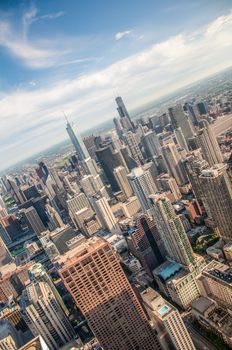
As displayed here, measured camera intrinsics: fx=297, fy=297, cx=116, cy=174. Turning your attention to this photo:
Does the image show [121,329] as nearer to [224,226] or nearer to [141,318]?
[141,318]

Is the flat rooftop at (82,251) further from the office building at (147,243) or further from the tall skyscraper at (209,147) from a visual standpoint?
the tall skyscraper at (209,147)

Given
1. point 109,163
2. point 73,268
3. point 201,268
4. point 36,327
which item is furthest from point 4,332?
point 109,163

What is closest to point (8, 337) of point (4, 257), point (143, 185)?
point (143, 185)

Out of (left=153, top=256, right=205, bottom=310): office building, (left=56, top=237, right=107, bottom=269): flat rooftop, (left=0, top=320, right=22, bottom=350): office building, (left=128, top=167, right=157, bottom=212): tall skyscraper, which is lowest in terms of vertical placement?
(left=153, top=256, right=205, bottom=310): office building

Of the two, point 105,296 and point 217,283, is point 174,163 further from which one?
point 105,296

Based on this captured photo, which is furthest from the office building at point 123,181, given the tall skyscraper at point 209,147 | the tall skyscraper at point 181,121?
the tall skyscraper at point 181,121

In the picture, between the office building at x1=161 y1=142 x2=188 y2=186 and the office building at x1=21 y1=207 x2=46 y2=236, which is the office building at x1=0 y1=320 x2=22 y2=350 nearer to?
the office building at x1=21 y1=207 x2=46 y2=236

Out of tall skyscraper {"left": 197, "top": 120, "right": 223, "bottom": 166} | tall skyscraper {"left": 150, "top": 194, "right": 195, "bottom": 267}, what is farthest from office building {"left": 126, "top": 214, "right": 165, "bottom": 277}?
tall skyscraper {"left": 197, "top": 120, "right": 223, "bottom": 166}

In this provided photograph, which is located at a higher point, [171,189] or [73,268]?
[73,268]
